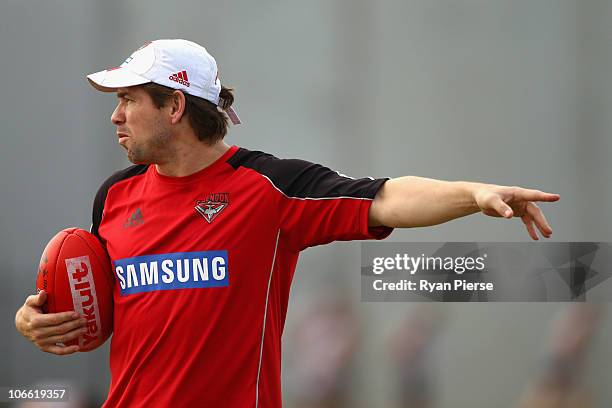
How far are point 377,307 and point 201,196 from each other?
1.89 m

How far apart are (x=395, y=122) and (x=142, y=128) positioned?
6.47 ft

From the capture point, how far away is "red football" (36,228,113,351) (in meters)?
2.97

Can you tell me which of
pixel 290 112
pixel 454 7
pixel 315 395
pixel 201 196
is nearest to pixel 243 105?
pixel 290 112

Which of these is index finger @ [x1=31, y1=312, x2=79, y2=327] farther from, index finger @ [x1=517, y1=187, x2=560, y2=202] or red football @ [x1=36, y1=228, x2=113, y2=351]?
index finger @ [x1=517, y1=187, x2=560, y2=202]

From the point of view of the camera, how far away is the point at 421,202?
2664 mm

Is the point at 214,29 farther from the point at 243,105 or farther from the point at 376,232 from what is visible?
the point at 376,232

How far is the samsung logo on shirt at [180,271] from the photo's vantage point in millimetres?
2842

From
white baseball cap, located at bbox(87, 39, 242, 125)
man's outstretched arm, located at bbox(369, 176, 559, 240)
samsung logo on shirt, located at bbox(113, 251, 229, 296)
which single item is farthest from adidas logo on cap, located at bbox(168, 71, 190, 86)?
man's outstretched arm, located at bbox(369, 176, 559, 240)

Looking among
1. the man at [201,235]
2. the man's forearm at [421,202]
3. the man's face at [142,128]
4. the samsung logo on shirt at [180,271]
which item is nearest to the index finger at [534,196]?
the man's forearm at [421,202]

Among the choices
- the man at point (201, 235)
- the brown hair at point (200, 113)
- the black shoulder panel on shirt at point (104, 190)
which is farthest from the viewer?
the black shoulder panel on shirt at point (104, 190)

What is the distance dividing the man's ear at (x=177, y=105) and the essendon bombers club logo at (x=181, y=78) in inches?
1.4

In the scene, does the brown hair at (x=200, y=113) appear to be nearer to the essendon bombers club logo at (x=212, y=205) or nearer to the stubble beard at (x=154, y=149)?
the stubble beard at (x=154, y=149)

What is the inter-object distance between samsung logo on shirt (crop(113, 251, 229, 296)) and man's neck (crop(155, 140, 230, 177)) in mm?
282

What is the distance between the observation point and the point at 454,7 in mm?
4734
